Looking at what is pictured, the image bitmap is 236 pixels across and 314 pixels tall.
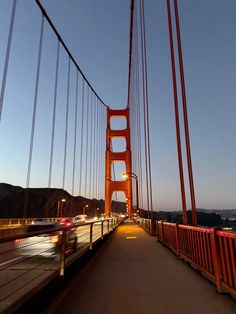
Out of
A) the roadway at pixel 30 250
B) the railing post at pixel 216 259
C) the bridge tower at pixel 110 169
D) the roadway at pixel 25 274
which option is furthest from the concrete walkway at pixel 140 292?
the bridge tower at pixel 110 169

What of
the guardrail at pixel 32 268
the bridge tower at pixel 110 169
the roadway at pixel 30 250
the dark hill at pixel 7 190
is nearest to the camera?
the guardrail at pixel 32 268

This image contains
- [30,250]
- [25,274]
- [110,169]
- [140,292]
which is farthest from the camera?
[110,169]

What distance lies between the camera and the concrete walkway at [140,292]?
2.86 m

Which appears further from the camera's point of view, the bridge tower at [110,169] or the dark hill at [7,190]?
the dark hill at [7,190]

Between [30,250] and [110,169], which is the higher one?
[110,169]

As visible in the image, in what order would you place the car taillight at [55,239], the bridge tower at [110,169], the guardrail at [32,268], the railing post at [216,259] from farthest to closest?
the bridge tower at [110,169], the car taillight at [55,239], the railing post at [216,259], the guardrail at [32,268]

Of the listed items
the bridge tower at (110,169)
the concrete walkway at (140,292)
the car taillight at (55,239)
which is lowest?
the concrete walkway at (140,292)

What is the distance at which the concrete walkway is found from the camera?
2.86 meters

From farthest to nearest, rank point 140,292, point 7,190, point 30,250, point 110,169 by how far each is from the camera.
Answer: point 7,190 < point 110,169 < point 30,250 < point 140,292

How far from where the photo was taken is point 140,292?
346 centimetres

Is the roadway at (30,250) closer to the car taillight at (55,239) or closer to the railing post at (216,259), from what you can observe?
the car taillight at (55,239)

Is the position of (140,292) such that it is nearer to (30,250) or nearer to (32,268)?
(32,268)

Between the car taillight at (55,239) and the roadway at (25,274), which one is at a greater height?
the car taillight at (55,239)

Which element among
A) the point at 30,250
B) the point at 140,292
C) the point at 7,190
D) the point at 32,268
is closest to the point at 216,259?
the point at 140,292
